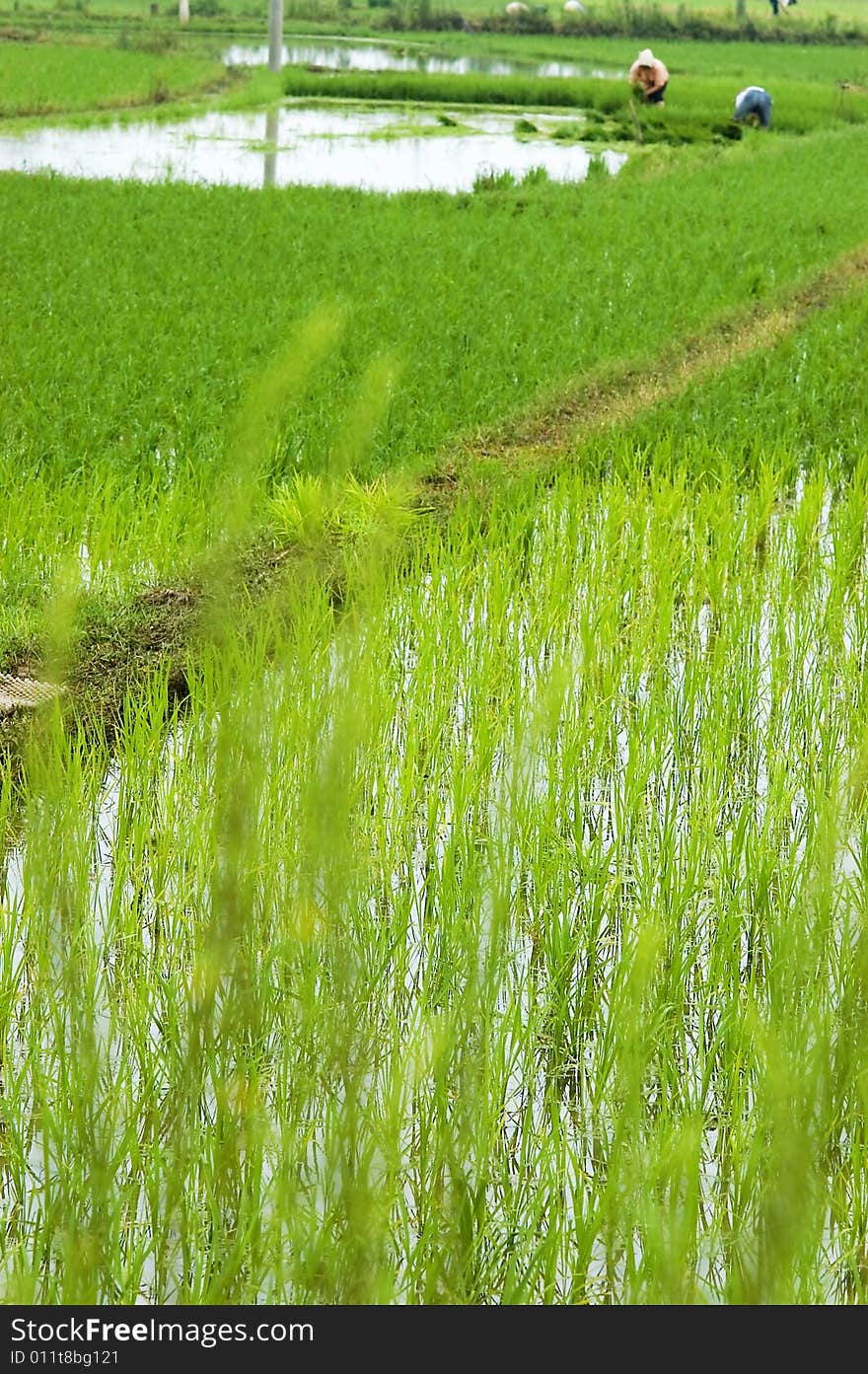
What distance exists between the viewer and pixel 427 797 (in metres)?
3.53

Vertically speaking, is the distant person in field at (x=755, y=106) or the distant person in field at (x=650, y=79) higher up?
the distant person in field at (x=650, y=79)

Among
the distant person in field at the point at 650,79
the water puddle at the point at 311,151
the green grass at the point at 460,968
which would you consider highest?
the distant person in field at the point at 650,79

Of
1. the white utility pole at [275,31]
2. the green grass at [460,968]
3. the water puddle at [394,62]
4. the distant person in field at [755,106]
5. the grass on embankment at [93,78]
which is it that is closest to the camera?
the green grass at [460,968]

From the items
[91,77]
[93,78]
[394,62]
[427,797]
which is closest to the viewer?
[427,797]

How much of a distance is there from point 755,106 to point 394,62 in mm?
12085

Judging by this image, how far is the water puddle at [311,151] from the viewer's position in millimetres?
13820

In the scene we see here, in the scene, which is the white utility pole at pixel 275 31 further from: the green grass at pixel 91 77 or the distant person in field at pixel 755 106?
the distant person in field at pixel 755 106

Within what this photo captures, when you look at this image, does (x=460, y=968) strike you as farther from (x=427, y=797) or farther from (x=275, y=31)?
(x=275, y=31)

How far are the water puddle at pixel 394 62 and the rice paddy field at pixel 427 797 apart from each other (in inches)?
777

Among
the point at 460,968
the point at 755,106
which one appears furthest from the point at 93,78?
the point at 460,968

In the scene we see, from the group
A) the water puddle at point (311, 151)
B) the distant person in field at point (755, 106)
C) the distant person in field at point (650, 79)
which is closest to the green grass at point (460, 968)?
the water puddle at point (311, 151)

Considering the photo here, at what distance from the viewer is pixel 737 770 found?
3.73m

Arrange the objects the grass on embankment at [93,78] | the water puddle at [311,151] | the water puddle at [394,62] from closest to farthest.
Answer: the water puddle at [311,151] → the grass on embankment at [93,78] → the water puddle at [394,62]

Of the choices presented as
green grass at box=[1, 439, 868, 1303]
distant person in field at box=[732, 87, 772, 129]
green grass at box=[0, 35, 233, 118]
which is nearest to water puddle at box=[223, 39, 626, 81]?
green grass at box=[0, 35, 233, 118]
